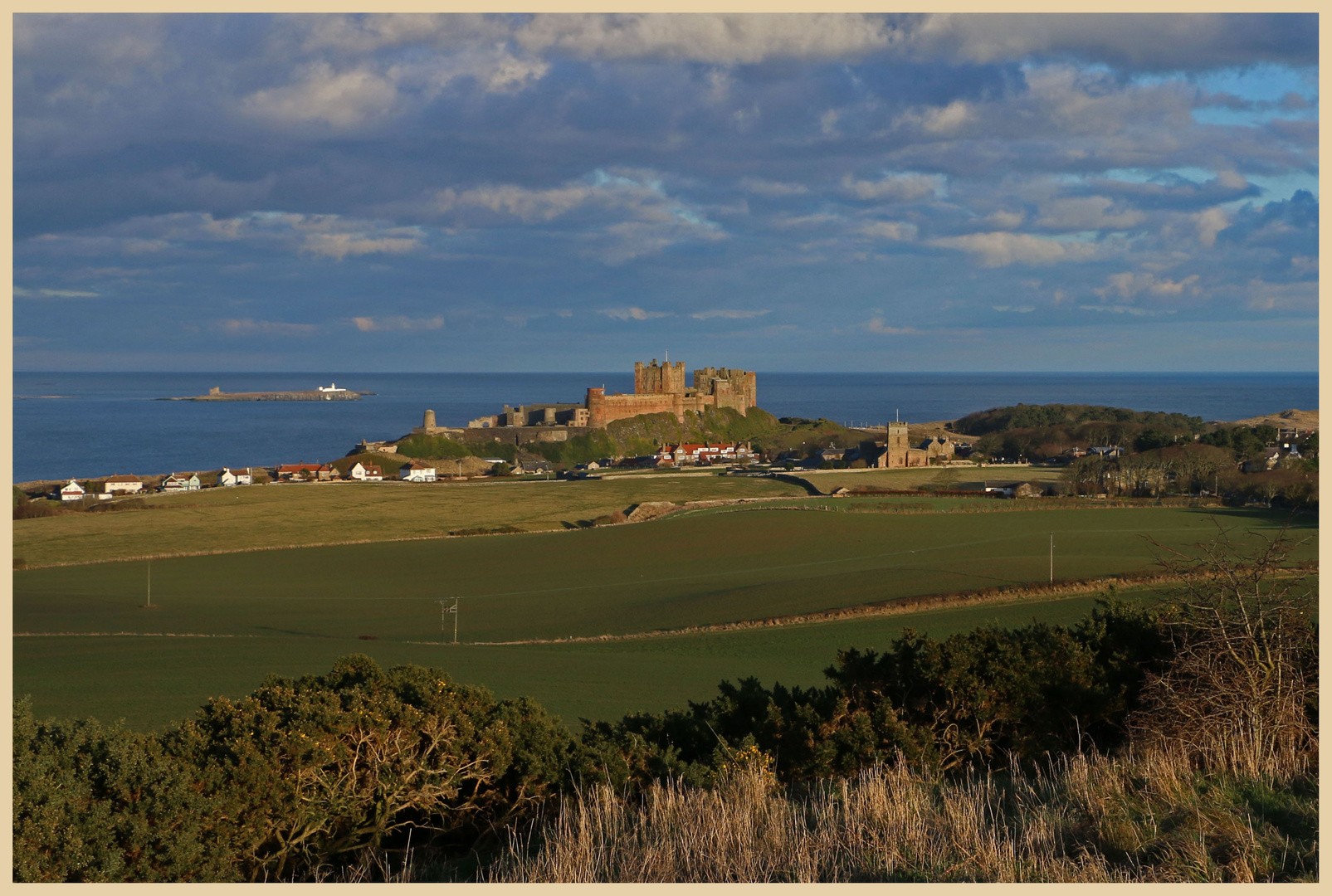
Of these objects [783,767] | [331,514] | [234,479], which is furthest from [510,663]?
[234,479]

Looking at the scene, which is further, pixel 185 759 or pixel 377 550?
pixel 377 550

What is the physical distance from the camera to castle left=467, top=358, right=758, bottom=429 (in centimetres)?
10156

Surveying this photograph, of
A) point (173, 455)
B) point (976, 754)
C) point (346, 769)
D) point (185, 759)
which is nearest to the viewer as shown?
point (185, 759)

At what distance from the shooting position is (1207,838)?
596cm

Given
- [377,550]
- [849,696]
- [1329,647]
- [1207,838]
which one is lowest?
[377,550]

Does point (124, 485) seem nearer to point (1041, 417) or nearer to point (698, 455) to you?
point (698, 455)

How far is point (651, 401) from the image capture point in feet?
338

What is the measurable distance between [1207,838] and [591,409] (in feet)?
316

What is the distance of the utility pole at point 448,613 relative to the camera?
25073 millimetres

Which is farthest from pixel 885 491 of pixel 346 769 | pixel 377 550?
pixel 346 769

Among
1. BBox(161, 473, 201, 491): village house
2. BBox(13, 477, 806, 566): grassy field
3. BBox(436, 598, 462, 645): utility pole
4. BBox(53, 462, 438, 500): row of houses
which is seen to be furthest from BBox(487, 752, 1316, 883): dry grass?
BBox(161, 473, 201, 491): village house

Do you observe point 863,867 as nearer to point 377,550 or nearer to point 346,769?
point 346,769

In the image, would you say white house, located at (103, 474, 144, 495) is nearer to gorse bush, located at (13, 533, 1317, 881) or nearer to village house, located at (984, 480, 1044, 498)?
village house, located at (984, 480, 1044, 498)

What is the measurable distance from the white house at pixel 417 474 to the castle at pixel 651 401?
2579 cm
